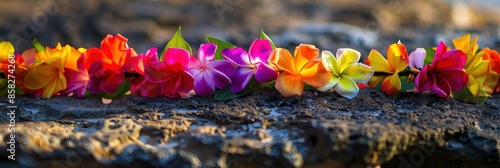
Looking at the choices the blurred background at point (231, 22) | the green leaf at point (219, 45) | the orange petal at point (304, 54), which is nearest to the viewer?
the orange petal at point (304, 54)

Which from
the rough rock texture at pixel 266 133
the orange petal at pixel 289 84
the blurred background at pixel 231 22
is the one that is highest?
the blurred background at pixel 231 22

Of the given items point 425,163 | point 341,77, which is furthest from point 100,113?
point 425,163

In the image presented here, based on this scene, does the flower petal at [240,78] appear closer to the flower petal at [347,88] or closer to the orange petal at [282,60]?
the orange petal at [282,60]

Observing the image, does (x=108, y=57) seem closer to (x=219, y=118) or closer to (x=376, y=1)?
(x=219, y=118)

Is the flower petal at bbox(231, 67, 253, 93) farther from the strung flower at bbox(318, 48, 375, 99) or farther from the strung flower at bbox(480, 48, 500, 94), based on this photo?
the strung flower at bbox(480, 48, 500, 94)

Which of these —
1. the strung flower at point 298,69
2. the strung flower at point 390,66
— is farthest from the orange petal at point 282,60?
the strung flower at point 390,66

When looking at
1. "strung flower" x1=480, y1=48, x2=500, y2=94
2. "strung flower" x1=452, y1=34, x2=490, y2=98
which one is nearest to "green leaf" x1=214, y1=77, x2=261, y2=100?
"strung flower" x1=452, y1=34, x2=490, y2=98

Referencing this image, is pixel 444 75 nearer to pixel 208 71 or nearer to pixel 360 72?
→ pixel 360 72
